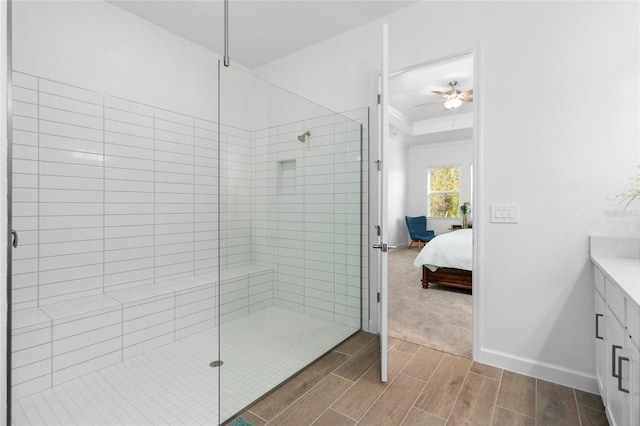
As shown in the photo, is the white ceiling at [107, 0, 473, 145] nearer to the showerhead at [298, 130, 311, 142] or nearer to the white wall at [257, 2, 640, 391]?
the white wall at [257, 2, 640, 391]

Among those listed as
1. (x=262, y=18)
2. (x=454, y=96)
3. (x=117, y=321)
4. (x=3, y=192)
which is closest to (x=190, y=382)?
(x=117, y=321)

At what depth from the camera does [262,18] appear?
260 centimetres

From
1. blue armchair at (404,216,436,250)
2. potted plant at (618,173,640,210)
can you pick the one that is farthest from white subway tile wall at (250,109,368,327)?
blue armchair at (404,216,436,250)

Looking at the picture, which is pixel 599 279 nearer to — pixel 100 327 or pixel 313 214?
pixel 313 214

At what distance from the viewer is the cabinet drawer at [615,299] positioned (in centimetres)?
120

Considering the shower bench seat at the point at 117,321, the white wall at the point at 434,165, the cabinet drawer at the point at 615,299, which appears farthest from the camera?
the white wall at the point at 434,165

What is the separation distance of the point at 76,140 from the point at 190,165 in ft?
2.89

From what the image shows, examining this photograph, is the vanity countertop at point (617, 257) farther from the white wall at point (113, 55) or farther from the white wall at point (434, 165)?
the white wall at point (434, 165)

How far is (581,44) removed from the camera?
5.93ft

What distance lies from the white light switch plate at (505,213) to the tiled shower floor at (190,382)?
1410mm

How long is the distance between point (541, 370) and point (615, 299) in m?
0.90

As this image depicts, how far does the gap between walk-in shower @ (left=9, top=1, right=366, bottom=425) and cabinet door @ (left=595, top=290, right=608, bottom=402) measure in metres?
1.54

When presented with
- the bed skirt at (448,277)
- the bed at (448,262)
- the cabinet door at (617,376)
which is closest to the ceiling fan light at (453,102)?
the bed at (448,262)

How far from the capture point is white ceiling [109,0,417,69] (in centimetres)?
243
